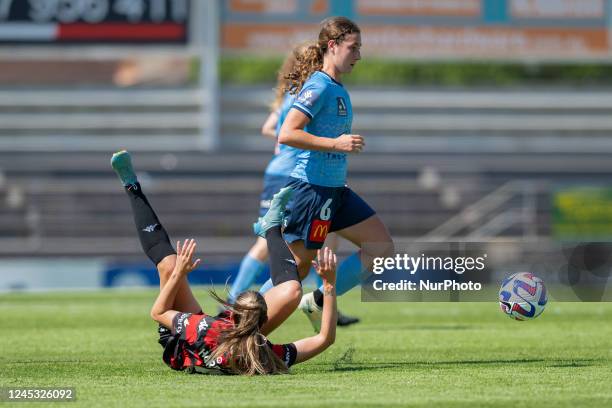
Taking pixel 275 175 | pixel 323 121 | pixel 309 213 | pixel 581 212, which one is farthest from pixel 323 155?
pixel 581 212

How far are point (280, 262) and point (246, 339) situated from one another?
2.26 ft

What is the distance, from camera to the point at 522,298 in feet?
26.0

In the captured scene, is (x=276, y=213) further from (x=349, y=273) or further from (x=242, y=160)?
(x=242, y=160)

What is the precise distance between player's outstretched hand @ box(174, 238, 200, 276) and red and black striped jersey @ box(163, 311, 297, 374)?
267 mm

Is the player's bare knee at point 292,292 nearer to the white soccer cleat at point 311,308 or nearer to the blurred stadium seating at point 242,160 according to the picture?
the white soccer cleat at point 311,308

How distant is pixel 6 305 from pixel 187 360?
23.3ft

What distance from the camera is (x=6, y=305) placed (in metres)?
13.7

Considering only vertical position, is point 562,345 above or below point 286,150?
below

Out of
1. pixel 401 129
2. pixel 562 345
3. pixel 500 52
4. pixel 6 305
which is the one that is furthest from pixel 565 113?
pixel 562 345

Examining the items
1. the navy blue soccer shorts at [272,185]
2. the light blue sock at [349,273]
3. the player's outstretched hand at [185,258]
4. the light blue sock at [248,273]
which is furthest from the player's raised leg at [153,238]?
the light blue sock at [248,273]

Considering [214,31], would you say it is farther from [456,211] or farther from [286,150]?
[286,150]

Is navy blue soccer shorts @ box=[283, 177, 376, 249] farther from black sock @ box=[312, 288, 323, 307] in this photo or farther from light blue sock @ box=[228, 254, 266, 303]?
light blue sock @ box=[228, 254, 266, 303]

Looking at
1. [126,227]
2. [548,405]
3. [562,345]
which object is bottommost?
[126,227]

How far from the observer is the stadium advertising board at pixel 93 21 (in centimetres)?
2172
